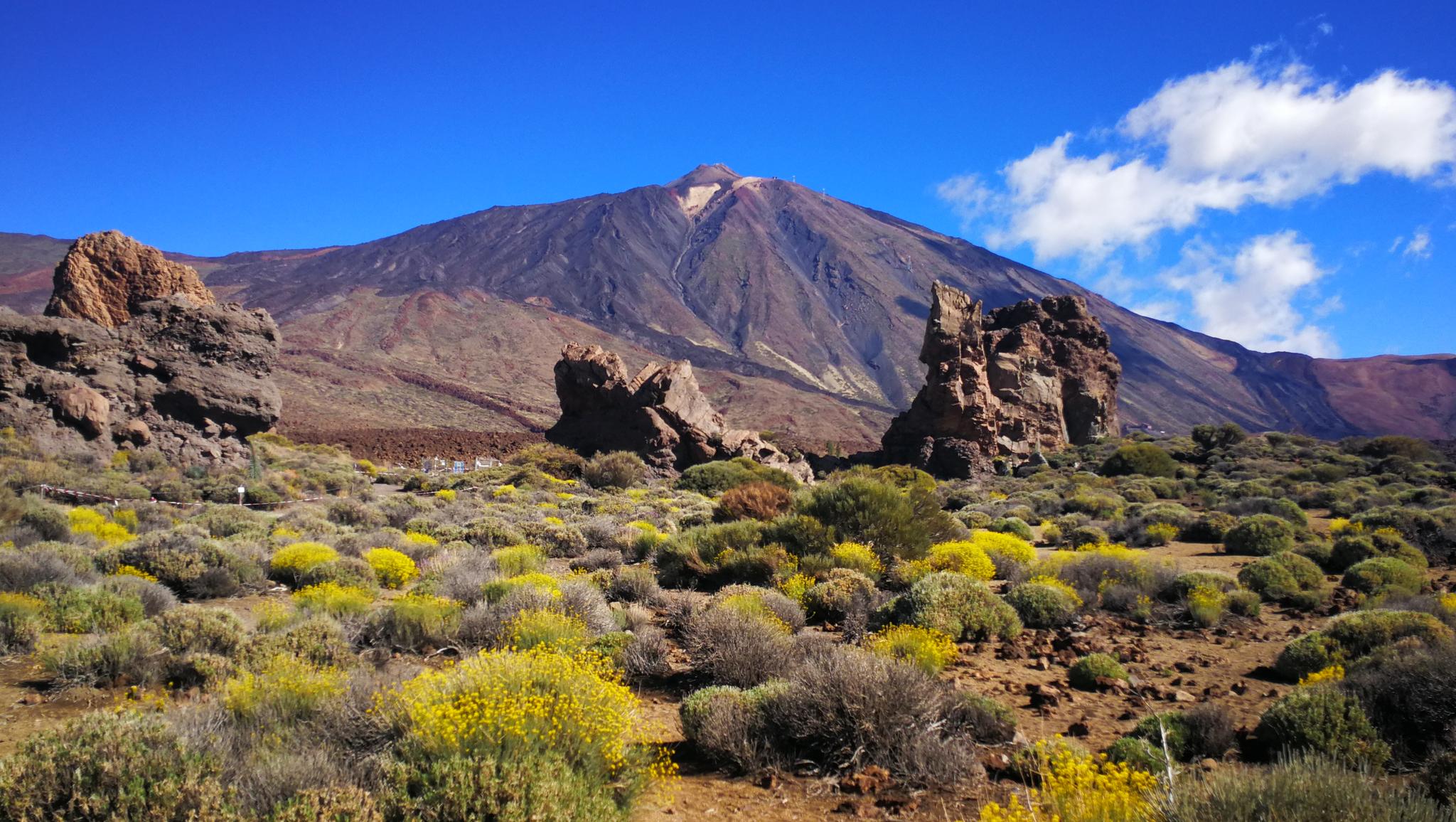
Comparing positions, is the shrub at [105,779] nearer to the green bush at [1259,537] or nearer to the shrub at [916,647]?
the shrub at [916,647]

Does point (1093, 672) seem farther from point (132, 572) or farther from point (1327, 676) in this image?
point (132, 572)

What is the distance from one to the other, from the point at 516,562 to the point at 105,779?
655 cm

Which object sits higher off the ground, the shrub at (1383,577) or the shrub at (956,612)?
the shrub at (1383,577)

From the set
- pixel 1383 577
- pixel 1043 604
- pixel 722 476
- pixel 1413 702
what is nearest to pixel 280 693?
pixel 1413 702

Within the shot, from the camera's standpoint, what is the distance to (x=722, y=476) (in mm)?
22984

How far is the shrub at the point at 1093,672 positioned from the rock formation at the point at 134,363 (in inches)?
768

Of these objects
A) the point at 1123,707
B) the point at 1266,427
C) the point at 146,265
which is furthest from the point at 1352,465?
the point at 1266,427

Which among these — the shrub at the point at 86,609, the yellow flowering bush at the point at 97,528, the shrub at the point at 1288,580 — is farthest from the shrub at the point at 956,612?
the yellow flowering bush at the point at 97,528

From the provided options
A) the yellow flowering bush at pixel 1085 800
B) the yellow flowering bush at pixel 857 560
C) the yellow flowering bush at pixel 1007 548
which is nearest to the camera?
the yellow flowering bush at pixel 1085 800

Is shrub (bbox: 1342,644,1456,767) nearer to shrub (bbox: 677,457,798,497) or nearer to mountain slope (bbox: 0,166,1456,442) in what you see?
shrub (bbox: 677,457,798,497)

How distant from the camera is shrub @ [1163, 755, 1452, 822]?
2412 millimetres

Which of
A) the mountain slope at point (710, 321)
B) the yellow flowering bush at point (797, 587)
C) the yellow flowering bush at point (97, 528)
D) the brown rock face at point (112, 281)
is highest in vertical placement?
the mountain slope at point (710, 321)

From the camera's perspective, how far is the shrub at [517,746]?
2.89m

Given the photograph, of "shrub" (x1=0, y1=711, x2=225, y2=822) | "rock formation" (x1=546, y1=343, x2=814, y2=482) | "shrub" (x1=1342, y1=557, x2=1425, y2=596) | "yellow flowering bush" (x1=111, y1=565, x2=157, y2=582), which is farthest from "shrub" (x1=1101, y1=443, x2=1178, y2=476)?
"shrub" (x1=0, y1=711, x2=225, y2=822)
